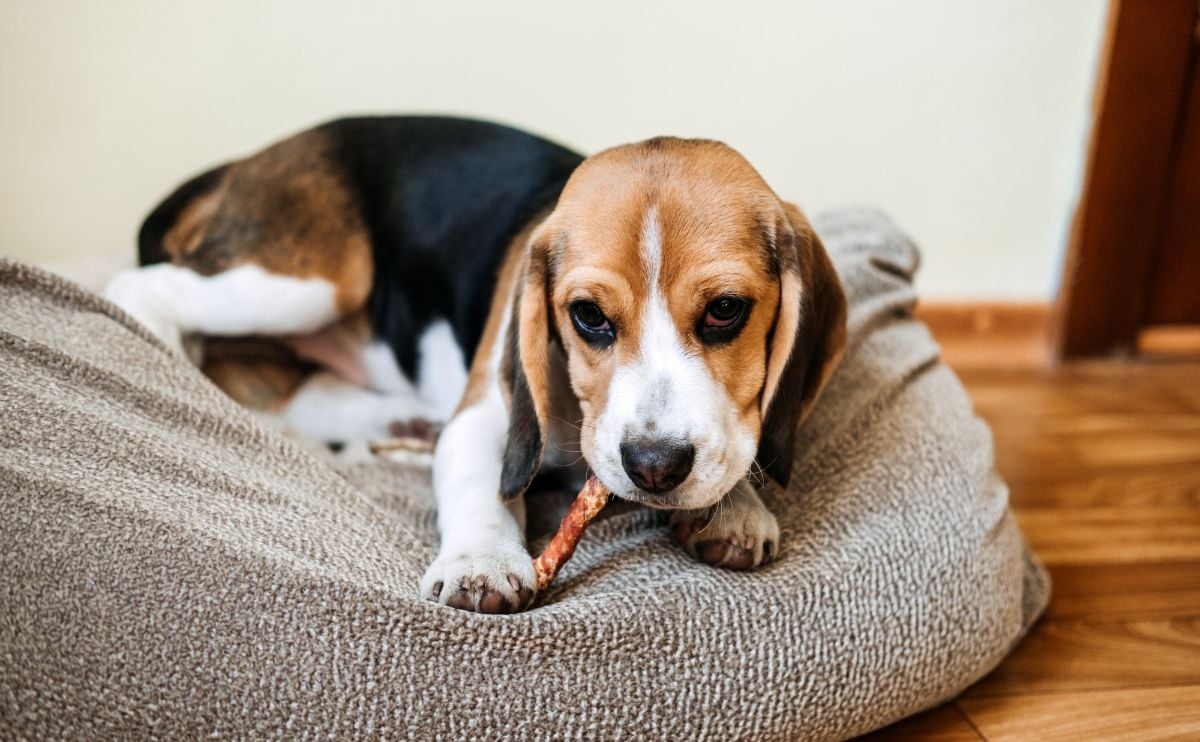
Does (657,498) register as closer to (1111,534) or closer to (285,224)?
(285,224)

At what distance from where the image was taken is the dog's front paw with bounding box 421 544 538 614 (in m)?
1.87

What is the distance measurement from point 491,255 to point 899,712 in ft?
5.15

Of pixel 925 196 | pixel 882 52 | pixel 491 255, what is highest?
pixel 882 52

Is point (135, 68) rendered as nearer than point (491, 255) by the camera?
No

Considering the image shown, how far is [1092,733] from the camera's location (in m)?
2.15

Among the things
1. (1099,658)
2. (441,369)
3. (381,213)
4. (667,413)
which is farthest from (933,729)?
(381,213)

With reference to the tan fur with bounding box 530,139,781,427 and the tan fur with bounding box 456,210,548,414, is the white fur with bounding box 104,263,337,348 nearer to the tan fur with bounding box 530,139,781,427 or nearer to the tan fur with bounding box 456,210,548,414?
the tan fur with bounding box 456,210,548,414

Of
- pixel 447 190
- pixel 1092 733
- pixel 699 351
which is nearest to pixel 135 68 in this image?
pixel 447 190

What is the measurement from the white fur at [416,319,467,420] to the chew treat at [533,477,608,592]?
1021 mm

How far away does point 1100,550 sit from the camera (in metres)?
2.91

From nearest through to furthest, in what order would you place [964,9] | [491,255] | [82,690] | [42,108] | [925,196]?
[82,690]
[491,255]
[42,108]
[964,9]
[925,196]

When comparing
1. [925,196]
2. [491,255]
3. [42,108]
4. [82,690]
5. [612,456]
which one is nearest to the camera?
[82,690]

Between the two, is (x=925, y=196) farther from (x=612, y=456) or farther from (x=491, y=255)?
(x=612, y=456)

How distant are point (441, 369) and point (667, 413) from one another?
1.35m
